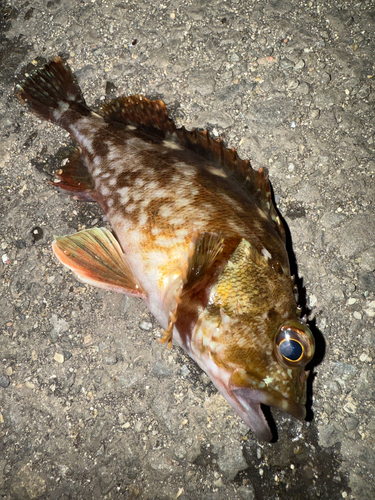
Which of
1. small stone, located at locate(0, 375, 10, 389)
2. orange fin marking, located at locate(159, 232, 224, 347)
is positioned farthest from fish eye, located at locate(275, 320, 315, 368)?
small stone, located at locate(0, 375, 10, 389)

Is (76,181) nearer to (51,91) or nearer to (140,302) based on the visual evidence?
(51,91)

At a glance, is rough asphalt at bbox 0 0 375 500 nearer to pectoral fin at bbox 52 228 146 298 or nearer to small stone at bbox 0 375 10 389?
small stone at bbox 0 375 10 389

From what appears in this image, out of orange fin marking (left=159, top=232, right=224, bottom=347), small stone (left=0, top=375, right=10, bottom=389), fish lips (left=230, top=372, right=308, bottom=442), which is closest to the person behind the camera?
fish lips (left=230, top=372, right=308, bottom=442)

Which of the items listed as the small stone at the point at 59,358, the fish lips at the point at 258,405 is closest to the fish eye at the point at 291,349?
the fish lips at the point at 258,405

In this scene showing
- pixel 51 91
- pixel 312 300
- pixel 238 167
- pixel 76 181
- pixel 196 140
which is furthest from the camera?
pixel 51 91

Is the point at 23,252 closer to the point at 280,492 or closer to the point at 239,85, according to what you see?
the point at 239,85

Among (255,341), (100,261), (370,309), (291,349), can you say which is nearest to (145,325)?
(100,261)
